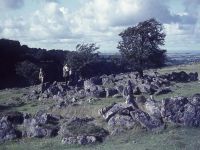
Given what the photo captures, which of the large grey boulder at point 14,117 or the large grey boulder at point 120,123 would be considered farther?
the large grey boulder at point 14,117

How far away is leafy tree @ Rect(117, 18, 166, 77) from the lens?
81.2 metres

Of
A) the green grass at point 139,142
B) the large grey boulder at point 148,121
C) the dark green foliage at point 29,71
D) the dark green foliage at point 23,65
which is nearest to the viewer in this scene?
the green grass at point 139,142

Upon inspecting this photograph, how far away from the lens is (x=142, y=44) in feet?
268

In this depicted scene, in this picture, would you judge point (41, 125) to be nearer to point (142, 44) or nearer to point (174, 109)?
point (174, 109)

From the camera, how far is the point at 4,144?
34.7m

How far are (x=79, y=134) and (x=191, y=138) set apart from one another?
941 cm

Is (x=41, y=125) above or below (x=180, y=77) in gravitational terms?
below

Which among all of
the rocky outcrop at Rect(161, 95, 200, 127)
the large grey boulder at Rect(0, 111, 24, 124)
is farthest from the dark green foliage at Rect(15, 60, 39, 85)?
the rocky outcrop at Rect(161, 95, 200, 127)

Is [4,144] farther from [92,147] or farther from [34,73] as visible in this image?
[34,73]

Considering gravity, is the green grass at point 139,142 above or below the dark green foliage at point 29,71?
below

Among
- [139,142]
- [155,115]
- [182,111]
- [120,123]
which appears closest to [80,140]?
[139,142]

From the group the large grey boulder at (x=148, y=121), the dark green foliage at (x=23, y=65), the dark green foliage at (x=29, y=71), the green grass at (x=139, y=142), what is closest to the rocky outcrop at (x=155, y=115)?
the large grey boulder at (x=148, y=121)

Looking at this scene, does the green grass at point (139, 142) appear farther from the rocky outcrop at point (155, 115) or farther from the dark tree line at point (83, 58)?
the dark tree line at point (83, 58)

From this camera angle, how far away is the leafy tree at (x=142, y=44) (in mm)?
81188
